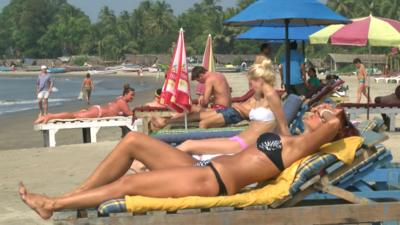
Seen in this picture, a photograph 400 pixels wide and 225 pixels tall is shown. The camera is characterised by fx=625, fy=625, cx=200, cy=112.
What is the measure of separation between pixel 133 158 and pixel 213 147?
0.90 m

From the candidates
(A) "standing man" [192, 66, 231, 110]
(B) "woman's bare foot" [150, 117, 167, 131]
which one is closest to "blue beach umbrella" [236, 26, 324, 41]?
(A) "standing man" [192, 66, 231, 110]

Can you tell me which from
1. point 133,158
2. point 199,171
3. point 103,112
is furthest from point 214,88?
point 199,171

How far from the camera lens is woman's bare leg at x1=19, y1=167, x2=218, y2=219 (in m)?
3.76

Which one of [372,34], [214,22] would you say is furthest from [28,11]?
[372,34]

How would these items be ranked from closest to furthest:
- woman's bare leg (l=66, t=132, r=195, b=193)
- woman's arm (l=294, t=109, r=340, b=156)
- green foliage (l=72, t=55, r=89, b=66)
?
woman's arm (l=294, t=109, r=340, b=156), woman's bare leg (l=66, t=132, r=195, b=193), green foliage (l=72, t=55, r=89, b=66)

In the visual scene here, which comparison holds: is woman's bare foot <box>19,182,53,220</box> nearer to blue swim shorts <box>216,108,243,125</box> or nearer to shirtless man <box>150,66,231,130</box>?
blue swim shorts <box>216,108,243,125</box>

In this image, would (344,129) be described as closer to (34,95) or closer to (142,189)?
(142,189)

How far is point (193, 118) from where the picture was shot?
318 inches

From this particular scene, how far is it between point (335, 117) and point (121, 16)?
12351 centimetres

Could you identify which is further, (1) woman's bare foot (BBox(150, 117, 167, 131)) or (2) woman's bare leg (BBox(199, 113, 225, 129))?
(1) woman's bare foot (BBox(150, 117, 167, 131))

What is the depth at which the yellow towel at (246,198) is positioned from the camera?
3.67 meters

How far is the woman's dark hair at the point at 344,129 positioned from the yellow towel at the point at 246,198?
0.12 m

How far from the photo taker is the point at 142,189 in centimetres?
381

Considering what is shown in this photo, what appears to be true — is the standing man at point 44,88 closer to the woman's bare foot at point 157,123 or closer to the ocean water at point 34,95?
the woman's bare foot at point 157,123
